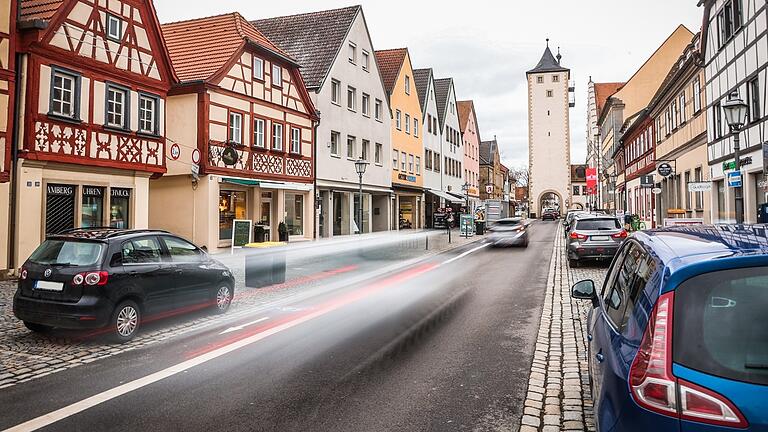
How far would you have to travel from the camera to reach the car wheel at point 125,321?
7.45 meters

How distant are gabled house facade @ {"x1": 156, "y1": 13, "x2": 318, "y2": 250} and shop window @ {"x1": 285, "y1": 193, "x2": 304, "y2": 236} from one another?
0.05 meters

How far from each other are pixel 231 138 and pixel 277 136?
3.29 metres

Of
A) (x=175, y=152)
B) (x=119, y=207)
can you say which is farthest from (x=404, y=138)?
(x=119, y=207)

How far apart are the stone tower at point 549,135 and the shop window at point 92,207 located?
231 ft

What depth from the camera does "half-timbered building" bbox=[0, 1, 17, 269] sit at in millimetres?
14086

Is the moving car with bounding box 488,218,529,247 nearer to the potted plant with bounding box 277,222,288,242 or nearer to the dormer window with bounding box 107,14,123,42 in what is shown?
the potted plant with bounding box 277,222,288,242

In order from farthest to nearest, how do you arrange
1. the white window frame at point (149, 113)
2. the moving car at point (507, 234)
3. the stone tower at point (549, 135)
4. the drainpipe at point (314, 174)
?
the stone tower at point (549, 135), the drainpipe at point (314, 174), the moving car at point (507, 234), the white window frame at point (149, 113)

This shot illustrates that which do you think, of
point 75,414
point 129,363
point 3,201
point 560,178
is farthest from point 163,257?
point 560,178

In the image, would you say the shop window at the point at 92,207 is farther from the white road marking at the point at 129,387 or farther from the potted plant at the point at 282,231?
the white road marking at the point at 129,387

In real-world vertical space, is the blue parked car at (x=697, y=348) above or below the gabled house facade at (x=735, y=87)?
below

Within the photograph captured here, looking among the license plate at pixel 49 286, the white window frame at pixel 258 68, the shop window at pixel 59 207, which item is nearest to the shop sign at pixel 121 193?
the shop window at pixel 59 207

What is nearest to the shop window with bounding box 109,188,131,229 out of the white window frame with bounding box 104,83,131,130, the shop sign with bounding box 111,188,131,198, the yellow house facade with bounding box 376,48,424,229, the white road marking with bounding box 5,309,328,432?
the shop sign with bounding box 111,188,131,198

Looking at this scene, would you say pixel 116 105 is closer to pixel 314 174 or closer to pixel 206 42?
pixel 206 42

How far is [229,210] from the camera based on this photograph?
2291cm
